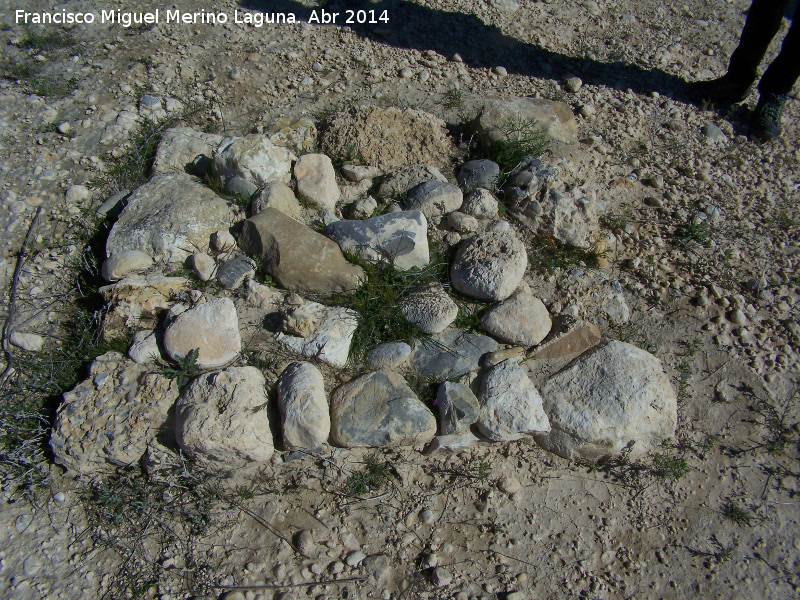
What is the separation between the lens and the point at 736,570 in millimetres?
2748

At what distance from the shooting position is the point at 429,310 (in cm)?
317

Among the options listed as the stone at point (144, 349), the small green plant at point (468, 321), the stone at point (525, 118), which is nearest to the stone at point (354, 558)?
the small green plant at point (468, 321)

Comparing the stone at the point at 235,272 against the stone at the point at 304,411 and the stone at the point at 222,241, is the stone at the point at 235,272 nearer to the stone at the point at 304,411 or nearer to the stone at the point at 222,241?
the stone at the point at 222,241

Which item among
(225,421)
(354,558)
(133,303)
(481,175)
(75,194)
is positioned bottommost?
(354,558)

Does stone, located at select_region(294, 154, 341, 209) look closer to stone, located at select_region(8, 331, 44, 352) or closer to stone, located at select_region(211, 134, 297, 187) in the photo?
stone, located at select_region(211, 134, 297, 187)

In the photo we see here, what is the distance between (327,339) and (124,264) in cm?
142

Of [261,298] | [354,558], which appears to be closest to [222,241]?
[261,298]

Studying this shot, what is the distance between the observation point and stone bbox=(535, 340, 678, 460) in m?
2.93

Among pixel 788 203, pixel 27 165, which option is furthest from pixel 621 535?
pixel 27 165

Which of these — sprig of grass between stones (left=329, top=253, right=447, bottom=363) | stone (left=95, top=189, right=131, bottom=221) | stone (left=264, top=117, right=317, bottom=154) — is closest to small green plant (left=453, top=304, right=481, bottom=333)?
sprig of grass between stones (left=329, top=253, right=447, bottom=363)

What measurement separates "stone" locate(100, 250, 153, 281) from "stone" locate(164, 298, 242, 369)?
530 millimetres

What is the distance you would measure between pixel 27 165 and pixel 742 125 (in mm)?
6142

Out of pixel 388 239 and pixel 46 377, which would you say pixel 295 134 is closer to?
pixel 388 239

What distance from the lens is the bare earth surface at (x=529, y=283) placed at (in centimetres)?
271
